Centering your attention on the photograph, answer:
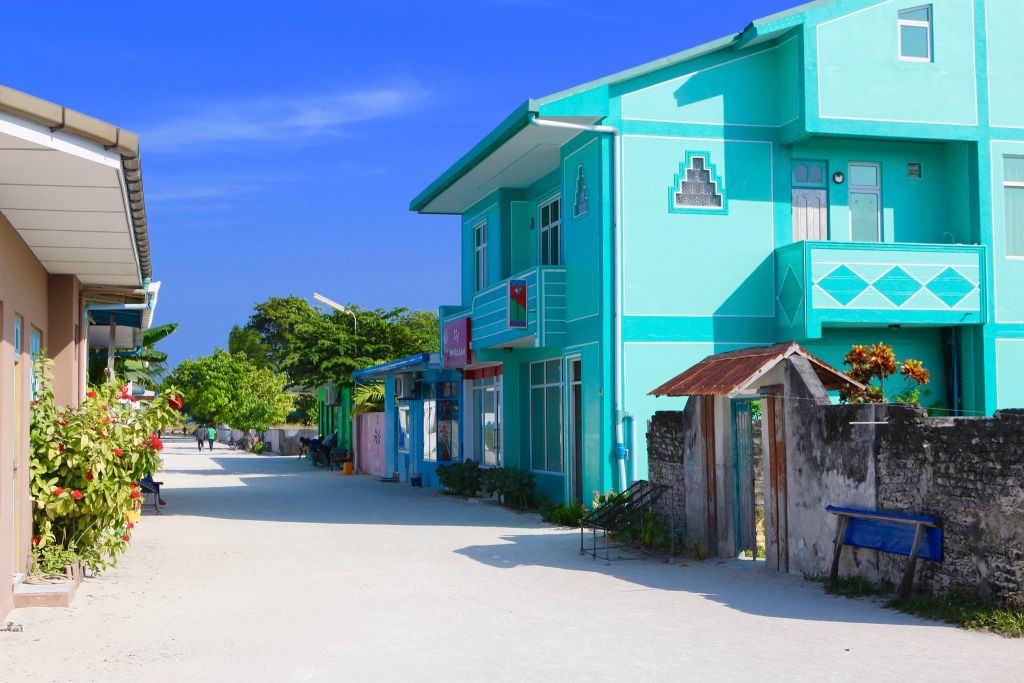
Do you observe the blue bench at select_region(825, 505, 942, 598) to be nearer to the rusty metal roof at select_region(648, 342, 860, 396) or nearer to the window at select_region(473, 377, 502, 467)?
the rusty metal roof at select_region(648, 342, 860, 396)

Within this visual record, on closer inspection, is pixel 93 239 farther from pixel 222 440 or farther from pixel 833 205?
pixel 222 440

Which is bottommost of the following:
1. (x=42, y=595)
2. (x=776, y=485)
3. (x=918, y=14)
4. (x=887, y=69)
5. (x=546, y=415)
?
(x=42, y=595)

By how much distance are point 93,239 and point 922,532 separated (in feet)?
24.7

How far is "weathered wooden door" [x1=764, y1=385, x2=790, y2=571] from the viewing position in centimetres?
1246

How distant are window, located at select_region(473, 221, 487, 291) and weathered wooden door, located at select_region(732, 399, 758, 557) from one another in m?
12.4

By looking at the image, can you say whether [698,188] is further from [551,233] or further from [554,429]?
[554,429]

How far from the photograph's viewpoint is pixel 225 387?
76938 millimetres

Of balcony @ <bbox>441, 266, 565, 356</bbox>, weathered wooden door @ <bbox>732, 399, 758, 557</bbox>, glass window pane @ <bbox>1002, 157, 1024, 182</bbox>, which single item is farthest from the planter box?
glass window pane @ <bbox>1002, 157, 1024, 182</bbox>

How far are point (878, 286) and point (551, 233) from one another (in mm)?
6429

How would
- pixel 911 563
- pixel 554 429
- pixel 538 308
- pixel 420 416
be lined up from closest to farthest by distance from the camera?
1. pixel 911 563
2. pixel 538 308
3. pixel 554 429
4. pixel 420 416

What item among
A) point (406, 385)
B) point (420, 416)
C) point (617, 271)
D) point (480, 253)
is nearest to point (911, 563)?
point (617, 271)

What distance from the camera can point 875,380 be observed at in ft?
63.9

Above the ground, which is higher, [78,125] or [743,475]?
[78,125]

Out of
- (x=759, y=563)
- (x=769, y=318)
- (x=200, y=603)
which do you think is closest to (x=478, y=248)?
(x=769, y=318)
